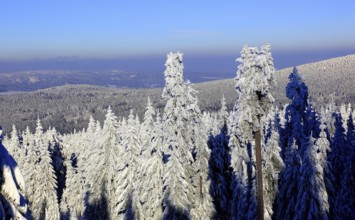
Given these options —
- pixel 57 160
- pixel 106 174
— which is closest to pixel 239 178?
pixel 106 174

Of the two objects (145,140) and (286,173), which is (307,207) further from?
(145,140)

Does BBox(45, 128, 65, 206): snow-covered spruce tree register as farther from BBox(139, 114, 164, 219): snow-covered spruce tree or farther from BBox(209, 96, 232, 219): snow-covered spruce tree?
BBox(209, 96, 232, 219): snow-covered spruce tree

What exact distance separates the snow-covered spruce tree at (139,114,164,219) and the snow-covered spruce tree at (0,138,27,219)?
23.3 m

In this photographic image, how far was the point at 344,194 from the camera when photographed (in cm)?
3484

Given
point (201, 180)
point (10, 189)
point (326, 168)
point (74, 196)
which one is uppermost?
point (10, 189)

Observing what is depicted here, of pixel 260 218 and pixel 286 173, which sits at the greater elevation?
pixel 260 218

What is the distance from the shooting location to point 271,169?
29.9 metres

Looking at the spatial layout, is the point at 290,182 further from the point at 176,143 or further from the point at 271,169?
the point at 176,143

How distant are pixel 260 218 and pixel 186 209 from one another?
13800mm

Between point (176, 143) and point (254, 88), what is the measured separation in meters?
13.3

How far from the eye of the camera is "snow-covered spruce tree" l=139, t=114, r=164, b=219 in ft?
99.4

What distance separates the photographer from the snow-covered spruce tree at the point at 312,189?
25.7 meters

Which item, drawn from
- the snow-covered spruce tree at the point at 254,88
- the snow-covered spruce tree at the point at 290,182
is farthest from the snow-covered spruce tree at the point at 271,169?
the snow-covered spruce tree at the point at 254,88

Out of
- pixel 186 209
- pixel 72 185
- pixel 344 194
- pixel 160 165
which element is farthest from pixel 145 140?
pixel 72 185
